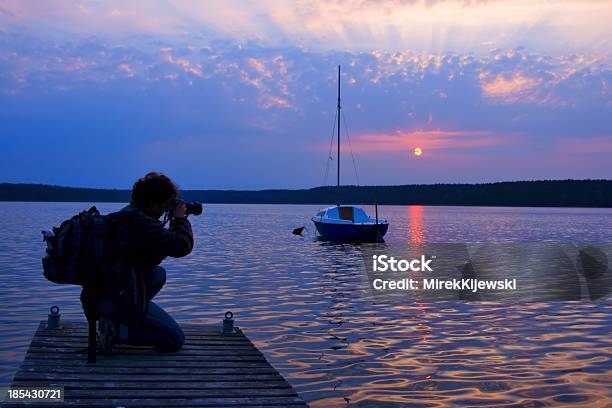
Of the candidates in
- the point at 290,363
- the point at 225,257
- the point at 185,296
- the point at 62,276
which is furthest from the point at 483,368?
the point at 225,257

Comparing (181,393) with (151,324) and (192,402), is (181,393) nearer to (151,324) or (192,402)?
(192,402)

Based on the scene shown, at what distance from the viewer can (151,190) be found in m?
6.88

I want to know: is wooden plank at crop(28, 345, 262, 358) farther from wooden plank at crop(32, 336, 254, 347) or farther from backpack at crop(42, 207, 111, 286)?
backpack at crop(42, 207, 111, 286)

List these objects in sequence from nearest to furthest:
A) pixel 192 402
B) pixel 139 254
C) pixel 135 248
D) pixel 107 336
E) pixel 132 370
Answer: pixel 192 402 → pixel 135 248 → pixel 139 254 → pixel 132 370 → pixel 107 336

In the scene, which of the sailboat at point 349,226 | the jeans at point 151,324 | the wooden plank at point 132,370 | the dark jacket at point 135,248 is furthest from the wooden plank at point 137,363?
the sailboat at point 349,226

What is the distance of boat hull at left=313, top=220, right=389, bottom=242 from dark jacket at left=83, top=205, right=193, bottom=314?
3472 cm

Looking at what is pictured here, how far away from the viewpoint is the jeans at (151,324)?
7148mm

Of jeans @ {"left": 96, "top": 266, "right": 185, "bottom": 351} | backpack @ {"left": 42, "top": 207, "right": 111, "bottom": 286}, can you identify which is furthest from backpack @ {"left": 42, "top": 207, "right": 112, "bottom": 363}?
jeans @ {"left": 96, "top": 266, "right": 185, "bottom": 351}

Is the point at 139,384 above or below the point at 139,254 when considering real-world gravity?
below

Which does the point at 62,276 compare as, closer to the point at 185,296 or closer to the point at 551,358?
the point at 551,358

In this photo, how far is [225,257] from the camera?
108 feet

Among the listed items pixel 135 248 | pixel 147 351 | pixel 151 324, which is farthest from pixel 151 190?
pixel 147 351

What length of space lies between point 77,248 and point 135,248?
56 centimetres

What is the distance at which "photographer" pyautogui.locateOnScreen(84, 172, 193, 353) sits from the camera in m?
6.64
